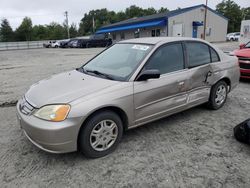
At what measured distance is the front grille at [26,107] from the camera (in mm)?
2824

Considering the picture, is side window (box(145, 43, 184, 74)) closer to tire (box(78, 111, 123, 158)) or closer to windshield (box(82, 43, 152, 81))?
windshield (box(82, 43, 152, 81))

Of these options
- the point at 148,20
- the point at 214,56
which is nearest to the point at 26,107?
the point at 214,56

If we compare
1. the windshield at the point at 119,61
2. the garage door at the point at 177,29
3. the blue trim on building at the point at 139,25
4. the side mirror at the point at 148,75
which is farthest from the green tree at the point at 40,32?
the side mirror at the point at 148,75

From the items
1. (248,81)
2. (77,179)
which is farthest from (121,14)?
(77,179)

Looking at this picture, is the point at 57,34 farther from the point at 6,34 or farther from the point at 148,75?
the point at 148,75

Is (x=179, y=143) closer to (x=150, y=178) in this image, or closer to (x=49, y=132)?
(x=150, y=178)

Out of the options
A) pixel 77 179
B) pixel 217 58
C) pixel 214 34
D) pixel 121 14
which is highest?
pixel 121 14

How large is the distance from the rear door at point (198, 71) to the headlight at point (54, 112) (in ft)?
7.29

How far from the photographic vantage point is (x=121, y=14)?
248 ft

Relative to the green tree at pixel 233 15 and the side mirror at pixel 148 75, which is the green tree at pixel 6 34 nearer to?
the green tree at pixel 233 15

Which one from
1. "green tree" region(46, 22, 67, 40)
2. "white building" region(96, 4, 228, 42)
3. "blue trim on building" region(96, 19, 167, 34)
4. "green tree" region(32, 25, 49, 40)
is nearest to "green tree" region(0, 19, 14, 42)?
"green tree" region(32, 25, 49, 40)

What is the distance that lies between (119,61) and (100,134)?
1315mm

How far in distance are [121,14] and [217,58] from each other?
76166 mm

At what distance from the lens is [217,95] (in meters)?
4.52
